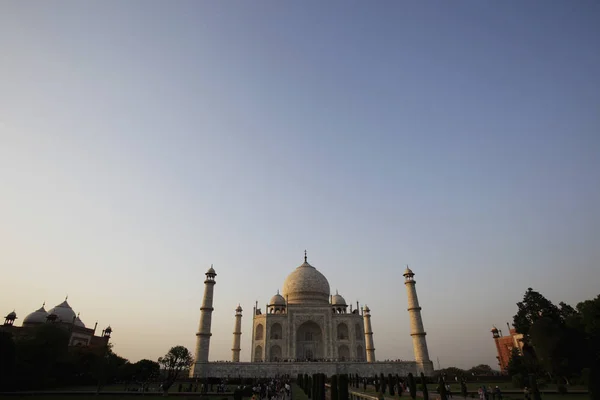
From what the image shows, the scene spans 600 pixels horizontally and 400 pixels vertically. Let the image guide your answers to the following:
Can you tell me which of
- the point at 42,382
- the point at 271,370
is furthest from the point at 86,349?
the point at 271,370

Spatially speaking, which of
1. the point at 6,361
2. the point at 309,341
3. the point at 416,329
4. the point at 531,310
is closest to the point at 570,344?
the point at 531,310

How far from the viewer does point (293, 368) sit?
33.4m

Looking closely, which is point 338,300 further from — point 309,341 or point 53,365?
point 53,365

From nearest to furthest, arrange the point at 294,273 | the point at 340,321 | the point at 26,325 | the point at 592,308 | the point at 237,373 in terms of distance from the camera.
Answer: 1. the point at 592,308
2. the point at 237,373
3. the point at 340,321
4. the point at 26,325
5. the point at 294,273

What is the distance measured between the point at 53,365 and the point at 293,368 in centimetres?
1982

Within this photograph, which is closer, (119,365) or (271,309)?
(119,365)

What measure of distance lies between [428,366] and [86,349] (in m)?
34.4

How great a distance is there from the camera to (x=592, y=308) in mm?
25844

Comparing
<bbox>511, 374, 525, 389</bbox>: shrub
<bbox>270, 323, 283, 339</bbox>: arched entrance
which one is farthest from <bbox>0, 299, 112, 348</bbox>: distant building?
<bbox>511, 374, 525, 389</bbox>: shrub

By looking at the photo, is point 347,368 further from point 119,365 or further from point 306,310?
point 119,365

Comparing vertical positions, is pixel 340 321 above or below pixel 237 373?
above

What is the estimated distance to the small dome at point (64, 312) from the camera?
46375mm

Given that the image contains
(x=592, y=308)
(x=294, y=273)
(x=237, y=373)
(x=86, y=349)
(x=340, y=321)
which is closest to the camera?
(x=592, y=308)

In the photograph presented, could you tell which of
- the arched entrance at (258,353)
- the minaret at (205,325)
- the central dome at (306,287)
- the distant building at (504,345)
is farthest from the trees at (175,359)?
the distant building at (504,345)
